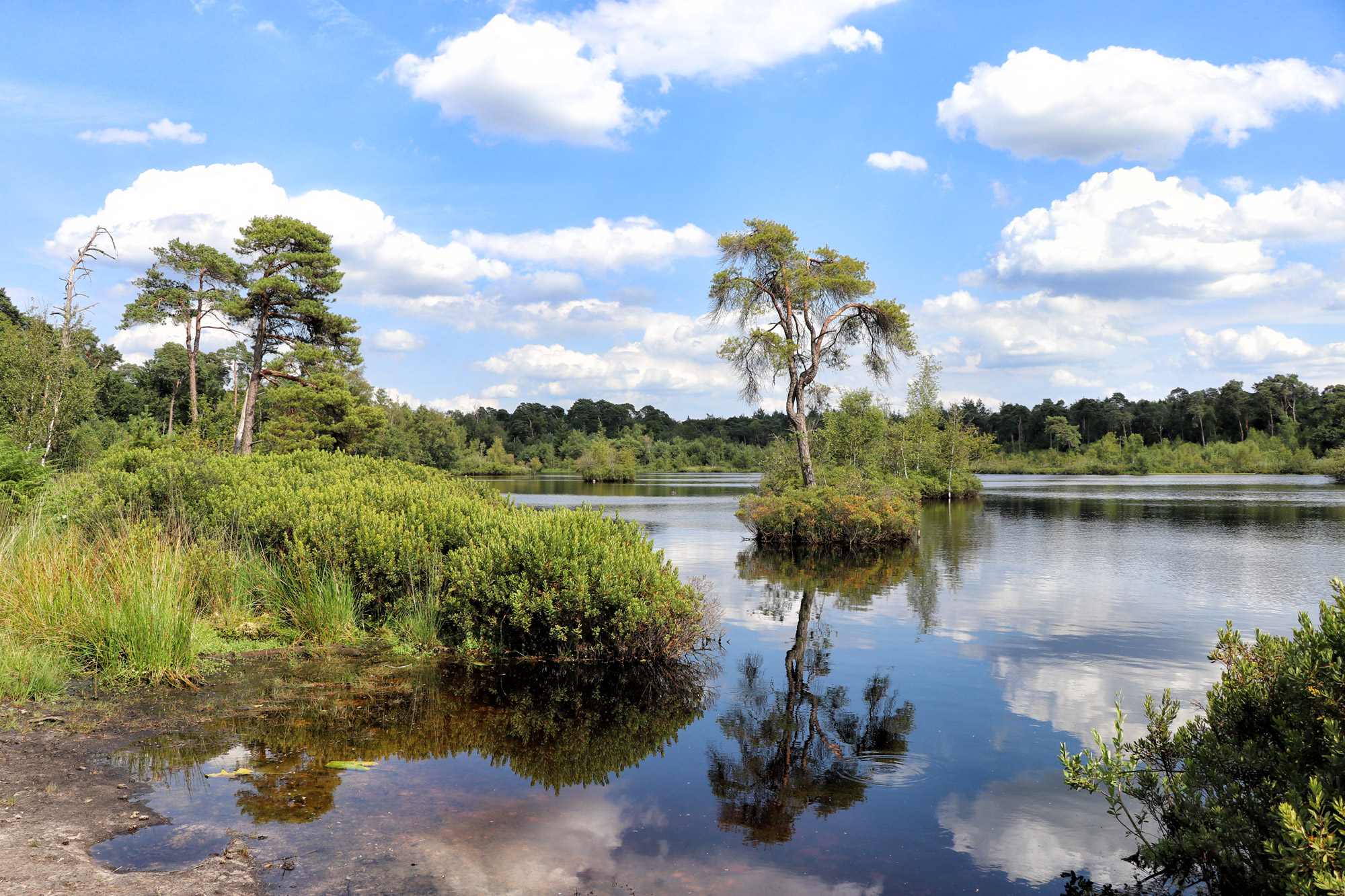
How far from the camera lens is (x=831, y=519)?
24.0 metres

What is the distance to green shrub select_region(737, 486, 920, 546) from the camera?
77.7 ft

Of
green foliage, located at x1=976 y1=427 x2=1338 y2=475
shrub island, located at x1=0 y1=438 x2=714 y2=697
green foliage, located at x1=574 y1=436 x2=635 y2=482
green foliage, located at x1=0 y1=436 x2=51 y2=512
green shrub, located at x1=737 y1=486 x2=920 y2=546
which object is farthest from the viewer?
green foliage, located at x1=574 y1=436 x2=635 y2=482

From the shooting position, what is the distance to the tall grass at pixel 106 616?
23.7 feet

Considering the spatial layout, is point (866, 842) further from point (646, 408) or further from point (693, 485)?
point (646, 408)

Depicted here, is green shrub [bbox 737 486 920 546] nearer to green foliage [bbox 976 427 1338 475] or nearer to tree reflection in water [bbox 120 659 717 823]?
tree reflection in water [bbox 120 659 717 823]

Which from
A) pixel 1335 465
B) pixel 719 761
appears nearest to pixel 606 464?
pixel 1335 465

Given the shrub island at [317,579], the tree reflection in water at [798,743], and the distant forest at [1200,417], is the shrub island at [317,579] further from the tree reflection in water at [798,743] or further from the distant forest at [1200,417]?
the distant forest at [1200,417]

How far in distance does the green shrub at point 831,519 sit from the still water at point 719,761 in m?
9.77

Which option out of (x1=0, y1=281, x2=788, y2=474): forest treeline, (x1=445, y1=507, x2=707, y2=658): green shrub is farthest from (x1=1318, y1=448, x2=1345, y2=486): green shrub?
(x1=445, y1=507, x2=707, y2=658): green shrub

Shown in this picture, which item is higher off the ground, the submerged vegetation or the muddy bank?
the muddy bank

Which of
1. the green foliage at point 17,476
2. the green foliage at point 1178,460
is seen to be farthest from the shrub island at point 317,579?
the green foliage at point 1178,460

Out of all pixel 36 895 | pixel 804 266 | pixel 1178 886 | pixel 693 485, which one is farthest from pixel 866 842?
pixel 693 485

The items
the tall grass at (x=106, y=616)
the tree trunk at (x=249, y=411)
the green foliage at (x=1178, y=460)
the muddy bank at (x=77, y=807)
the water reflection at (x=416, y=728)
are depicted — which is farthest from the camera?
the green foliage at (x=1178, y=460)

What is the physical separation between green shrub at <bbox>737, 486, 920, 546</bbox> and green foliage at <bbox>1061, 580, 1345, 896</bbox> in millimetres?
19098
